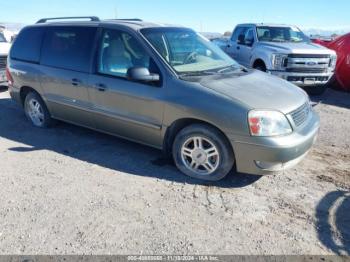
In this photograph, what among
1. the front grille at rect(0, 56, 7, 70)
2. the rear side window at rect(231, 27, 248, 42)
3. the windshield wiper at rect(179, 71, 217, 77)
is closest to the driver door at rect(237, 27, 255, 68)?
the rear side window at rect(231, 27, 248, 42)

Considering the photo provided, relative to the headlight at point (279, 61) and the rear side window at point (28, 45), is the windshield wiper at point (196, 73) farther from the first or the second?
the headlight at point (279, 61)

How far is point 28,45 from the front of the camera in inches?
238

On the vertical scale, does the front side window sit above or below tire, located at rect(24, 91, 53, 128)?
above

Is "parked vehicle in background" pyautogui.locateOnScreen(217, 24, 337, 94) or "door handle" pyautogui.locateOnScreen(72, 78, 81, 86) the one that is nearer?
"door handle" pyautogui.locateOnScreen(72, 78, 81, 86)

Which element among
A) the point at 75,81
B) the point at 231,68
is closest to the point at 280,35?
the point at 231,68

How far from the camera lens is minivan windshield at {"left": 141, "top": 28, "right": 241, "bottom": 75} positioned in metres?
4.50

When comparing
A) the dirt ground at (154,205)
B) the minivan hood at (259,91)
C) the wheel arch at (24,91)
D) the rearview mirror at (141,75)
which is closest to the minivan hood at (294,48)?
the dirt ground at (154,205)

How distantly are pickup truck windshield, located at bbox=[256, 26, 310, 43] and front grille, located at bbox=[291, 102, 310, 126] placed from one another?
20.6 ft

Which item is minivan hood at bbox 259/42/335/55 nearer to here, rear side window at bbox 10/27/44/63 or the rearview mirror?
the rearview mirror

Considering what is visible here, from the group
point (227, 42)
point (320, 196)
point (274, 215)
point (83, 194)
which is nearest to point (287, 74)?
point (227, 42)

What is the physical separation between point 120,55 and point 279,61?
5460mm

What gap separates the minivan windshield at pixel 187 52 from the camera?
4.50 metres

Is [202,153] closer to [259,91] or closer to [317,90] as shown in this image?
[259,91]

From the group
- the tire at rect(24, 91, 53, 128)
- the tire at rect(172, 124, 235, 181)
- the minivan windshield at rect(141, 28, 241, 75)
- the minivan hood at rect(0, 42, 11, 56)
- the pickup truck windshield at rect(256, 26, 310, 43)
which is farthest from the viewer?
the pickup truck windshield at rect(256, 26, 310, 43)
